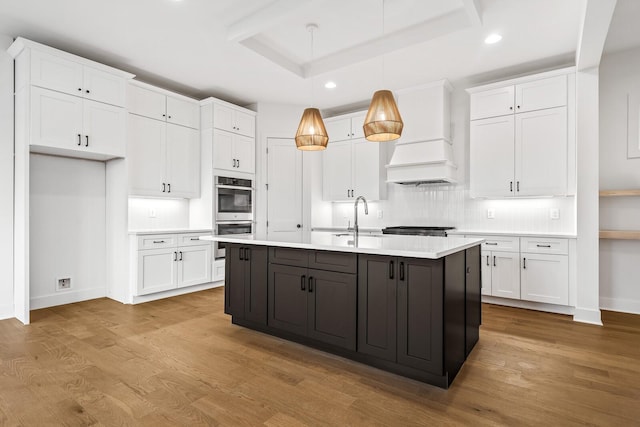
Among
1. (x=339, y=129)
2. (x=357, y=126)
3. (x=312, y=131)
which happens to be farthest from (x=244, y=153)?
(x=312, y=131)

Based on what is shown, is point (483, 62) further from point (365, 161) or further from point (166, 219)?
point (166, 219)

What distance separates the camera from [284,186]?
569 cm

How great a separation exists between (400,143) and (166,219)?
3484 millimetres

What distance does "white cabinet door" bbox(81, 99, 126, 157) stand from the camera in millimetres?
3762

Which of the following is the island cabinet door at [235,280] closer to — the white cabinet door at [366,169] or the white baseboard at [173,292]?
the white baseboard at [173,292]

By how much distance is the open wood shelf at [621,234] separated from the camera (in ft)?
11.5

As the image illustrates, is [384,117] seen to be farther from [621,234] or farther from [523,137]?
[621,234]

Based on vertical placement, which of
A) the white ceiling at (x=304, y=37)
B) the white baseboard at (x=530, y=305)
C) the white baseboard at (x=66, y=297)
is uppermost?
the white ceiling at (x=304, y=37)

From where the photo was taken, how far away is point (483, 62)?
409 centimetres

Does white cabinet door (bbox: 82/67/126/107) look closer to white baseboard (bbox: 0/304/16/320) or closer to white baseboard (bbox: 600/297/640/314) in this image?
white baseboard (bbox: 0/304/16/320)

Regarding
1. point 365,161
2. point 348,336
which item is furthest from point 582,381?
point 365,161

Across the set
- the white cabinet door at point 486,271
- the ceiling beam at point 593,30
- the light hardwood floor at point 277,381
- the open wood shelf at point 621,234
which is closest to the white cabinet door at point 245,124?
the light hardwood floor at point 277,381

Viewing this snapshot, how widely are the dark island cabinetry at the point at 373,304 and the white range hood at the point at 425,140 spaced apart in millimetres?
1878

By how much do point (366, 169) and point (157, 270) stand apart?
325cm
